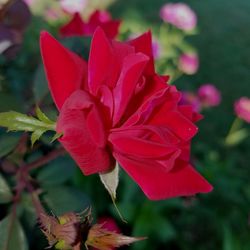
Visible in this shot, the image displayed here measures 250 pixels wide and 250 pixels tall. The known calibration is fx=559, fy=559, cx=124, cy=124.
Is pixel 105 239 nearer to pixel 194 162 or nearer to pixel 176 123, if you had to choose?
→ pixel 176 123

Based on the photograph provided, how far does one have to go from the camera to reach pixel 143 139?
1.45 ft

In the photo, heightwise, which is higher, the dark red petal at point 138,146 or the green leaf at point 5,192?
the dark red petal at point 138,146

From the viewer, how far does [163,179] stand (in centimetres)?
47

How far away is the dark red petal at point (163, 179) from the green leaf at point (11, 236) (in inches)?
7.2

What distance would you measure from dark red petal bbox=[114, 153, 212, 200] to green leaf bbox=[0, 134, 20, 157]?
0.52 feet

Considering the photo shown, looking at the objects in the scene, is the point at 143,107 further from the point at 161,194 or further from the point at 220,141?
the point at 220,141

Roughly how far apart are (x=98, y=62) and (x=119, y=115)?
1.8 inches

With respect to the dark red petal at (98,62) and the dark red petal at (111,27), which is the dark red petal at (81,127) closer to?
the dark red petal at (98,62)

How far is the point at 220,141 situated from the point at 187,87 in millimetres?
422

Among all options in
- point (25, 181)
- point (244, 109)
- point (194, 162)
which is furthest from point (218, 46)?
point (25, 181)

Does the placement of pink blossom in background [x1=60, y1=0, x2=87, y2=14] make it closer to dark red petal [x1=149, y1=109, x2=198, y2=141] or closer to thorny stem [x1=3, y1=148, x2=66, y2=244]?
thorny stem [x1=3, y1=148, x2=66, y2=244]

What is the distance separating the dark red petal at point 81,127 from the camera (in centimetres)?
42

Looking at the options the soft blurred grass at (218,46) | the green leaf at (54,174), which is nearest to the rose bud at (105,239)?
the green leaf at (54,174)

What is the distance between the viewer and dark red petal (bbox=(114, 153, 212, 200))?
454 millimetres
